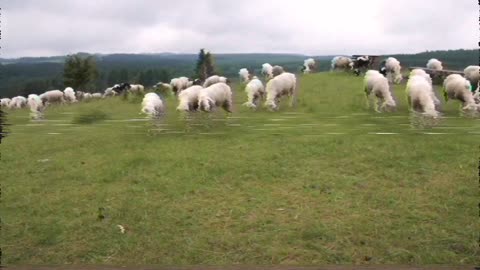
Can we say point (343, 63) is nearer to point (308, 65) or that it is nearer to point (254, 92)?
point (308, 65)

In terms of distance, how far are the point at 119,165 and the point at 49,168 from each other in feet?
5.46

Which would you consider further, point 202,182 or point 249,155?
point 249,155

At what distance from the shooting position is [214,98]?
16.0 m

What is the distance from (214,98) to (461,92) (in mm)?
8328

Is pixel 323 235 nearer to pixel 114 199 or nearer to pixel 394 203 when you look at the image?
pixel 394 203

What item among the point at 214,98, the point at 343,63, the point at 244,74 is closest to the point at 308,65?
the point at 244,74

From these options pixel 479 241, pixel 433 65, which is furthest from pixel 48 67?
pixel 479 241

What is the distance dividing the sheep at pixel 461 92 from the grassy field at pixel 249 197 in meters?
1.68

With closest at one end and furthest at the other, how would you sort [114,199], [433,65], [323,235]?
1. [323,235]
2. [114,199]
3. [433,65]

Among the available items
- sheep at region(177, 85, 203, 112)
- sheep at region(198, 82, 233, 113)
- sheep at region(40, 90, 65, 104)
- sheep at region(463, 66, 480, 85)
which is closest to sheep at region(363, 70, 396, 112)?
sheep at region(198, 82, 233, 113)

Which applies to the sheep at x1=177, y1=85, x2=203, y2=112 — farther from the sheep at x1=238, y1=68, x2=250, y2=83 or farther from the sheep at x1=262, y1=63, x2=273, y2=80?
the sheep at x1=262, y1=63, x2=273, y2=80

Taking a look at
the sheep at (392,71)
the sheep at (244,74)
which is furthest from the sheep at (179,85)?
the sheep at (392,71)

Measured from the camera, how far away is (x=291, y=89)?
65.5 feet

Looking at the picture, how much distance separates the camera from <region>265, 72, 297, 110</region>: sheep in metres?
18.8
